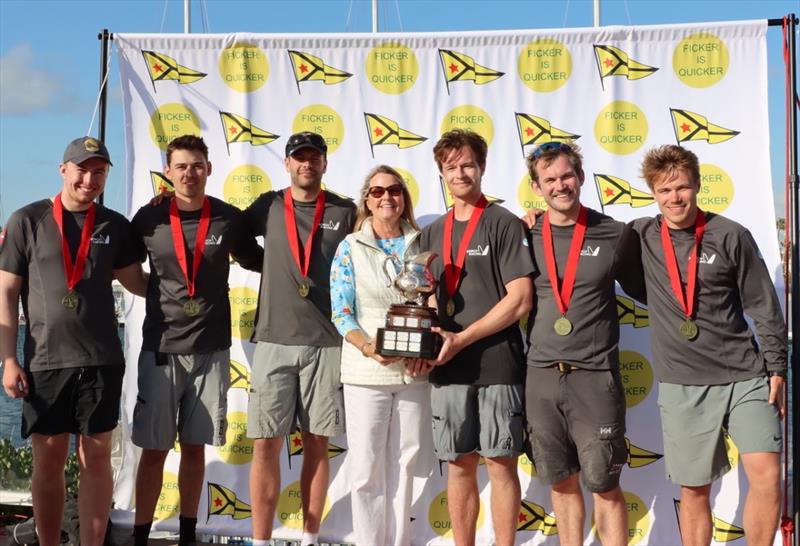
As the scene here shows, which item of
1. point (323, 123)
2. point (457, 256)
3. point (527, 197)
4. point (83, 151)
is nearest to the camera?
point (457, 256)

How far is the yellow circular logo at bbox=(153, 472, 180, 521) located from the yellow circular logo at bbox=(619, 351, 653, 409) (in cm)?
283

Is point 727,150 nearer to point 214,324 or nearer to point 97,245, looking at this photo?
point 214,324

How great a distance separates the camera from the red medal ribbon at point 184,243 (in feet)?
13.9

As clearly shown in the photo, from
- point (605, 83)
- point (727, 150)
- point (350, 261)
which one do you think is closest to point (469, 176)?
point (350, 261)

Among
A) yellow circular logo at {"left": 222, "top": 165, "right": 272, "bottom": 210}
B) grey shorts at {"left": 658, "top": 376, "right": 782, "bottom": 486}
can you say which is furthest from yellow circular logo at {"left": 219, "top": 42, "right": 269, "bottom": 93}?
grey shorts at {"left": 658, "top": 376, "right": 782, "bottom": 486}

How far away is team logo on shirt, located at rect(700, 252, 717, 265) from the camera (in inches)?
148

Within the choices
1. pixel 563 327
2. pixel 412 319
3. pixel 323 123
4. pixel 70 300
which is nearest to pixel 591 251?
pixel 563 327

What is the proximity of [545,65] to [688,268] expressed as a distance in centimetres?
171

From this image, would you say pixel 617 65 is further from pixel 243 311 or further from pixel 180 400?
pixel 180 400

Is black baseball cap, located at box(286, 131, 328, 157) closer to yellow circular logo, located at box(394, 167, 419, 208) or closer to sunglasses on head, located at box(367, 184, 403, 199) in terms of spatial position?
sunglasses on head, located at box(367, 184, 403, 199)

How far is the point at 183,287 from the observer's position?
13.9 feet

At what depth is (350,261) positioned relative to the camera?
3.94 metres

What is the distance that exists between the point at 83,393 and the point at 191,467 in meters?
0.76

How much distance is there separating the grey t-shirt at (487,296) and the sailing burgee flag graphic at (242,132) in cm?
176
